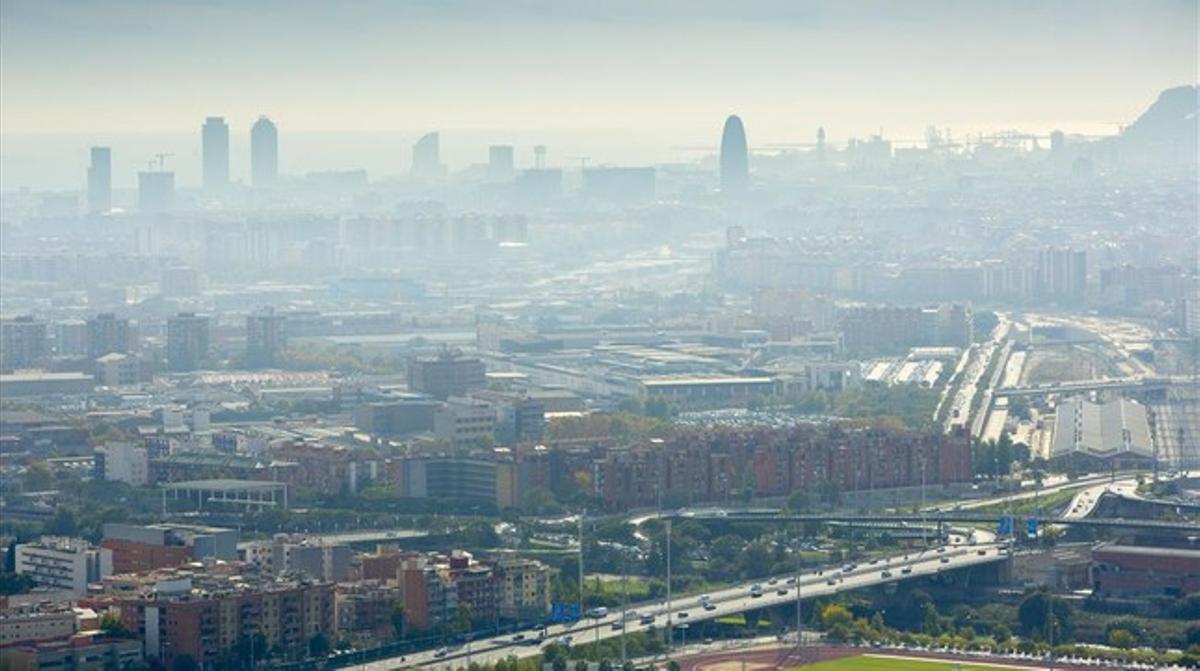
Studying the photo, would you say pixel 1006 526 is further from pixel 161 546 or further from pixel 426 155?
pixel 426 155

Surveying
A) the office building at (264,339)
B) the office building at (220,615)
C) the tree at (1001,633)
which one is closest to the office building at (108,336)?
the office building at (264,339)

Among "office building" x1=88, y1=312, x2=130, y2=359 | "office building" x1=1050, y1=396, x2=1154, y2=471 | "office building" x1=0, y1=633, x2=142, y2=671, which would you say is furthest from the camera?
"office building" x1=88, y1=312, x2=130, y2=359

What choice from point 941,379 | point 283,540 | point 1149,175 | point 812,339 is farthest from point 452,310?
point 283,540

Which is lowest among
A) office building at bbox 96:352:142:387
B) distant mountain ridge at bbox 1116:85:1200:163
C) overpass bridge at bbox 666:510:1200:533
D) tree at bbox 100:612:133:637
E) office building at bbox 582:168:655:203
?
office building at bbox 96:352:142:387

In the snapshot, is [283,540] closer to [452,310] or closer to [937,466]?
[937,466]

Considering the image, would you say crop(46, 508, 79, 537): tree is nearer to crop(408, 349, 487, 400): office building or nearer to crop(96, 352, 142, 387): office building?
crop(408, 349, 487, 400): office building

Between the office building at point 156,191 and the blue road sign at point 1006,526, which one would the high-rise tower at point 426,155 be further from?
the blue road sign at point 1006,526

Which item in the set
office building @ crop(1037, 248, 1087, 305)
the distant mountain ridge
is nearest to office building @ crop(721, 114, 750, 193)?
the distant mountain ridge
